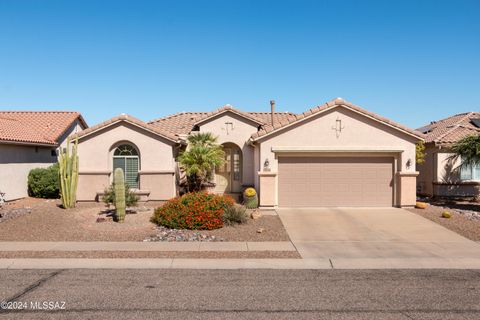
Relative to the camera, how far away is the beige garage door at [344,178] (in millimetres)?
17484

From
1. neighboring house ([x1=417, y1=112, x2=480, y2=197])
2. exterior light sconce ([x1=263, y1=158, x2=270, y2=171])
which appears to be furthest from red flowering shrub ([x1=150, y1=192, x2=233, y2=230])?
neighboring house ([x1=417, y1=112, x2=480, y2=197])

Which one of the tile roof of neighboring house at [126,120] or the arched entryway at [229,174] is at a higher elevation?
the tile roof of neighboring house at [126,120]

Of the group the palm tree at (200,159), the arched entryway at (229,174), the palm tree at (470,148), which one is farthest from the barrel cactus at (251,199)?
the palm tree at (470,148)

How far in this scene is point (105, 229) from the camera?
1277 cm

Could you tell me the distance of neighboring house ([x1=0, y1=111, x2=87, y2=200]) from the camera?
62.3 ft

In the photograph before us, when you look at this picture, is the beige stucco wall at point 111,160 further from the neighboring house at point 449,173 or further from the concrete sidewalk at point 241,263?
the neighboring house at point 449,173

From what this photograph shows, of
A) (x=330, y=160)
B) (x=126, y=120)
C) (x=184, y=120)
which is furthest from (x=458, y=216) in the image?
(x=184, y=120)

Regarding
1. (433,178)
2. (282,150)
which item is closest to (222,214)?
(282,150)

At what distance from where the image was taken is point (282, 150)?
675 inches

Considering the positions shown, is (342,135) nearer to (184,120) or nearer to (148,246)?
(148,246)

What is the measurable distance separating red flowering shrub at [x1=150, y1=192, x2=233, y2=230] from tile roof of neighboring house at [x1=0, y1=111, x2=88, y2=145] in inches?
390

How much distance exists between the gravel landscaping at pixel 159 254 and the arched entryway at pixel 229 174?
11.3m

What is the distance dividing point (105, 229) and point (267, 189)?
7.07 metres

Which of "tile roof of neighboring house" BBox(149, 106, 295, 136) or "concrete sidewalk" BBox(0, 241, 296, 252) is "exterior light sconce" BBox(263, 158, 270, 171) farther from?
"concrete sidewalk" BBox(0, 241, 296, 252)
